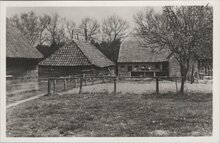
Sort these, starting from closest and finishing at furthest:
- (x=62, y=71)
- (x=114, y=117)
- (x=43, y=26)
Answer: (x=114, y=117), (x=43, y=26), (x=62, y=71)

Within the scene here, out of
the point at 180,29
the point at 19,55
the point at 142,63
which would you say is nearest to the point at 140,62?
the point at 142,63

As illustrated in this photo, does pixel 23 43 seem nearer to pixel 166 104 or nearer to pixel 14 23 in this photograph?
pixel 14 23

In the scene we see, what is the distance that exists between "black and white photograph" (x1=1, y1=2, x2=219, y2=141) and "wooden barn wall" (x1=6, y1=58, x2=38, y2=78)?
0.02 metres

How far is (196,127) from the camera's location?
5.06m

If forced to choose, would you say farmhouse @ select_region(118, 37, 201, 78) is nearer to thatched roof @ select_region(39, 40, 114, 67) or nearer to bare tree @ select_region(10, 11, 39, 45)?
thatched roof @ select_region(39, 40, 114, 67)

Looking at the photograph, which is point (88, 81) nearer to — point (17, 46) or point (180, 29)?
point (17, 46)

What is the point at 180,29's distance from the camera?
6160mm

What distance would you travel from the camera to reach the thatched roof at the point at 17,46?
18.2 feet

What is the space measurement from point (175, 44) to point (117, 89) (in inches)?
62.7

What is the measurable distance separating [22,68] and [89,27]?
1788 mm

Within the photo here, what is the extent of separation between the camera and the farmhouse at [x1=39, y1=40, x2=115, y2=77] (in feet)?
26.8

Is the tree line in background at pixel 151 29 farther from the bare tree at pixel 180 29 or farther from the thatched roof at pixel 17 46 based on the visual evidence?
the thatched roof at pixel 17 46

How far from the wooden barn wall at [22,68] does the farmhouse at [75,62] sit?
1.47 feet

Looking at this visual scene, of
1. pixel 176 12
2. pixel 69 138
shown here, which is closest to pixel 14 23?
pixel 69 138
